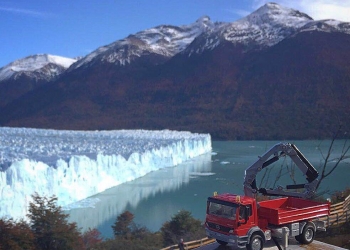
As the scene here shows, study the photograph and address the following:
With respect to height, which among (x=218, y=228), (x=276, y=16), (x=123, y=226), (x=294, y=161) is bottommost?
(x=123, y=226)

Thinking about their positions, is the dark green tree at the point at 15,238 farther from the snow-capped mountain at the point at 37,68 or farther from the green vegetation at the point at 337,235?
the snow-capped mountain at the point at 37,68

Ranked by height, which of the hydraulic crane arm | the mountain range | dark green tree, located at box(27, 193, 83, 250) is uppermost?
the mountain range

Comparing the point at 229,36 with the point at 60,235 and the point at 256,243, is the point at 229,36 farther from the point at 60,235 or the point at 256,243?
the point at 256,243

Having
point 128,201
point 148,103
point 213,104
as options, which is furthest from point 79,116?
point 128,201

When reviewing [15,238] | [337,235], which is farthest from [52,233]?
[337,235]

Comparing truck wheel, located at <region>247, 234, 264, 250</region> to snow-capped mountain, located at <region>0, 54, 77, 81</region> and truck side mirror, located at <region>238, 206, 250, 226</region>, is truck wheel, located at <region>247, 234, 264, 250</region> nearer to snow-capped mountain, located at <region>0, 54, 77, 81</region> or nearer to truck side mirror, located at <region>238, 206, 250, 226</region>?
truck side mirror, located at <region>238, 206, 250, 226</region>

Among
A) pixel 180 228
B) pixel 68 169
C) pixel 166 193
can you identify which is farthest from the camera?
pixel 166 193

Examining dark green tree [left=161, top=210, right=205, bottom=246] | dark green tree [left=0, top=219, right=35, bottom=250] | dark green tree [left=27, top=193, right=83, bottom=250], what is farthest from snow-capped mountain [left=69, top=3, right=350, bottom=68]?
dark green tree [left=0, top=219, right=35, bottom=250]
